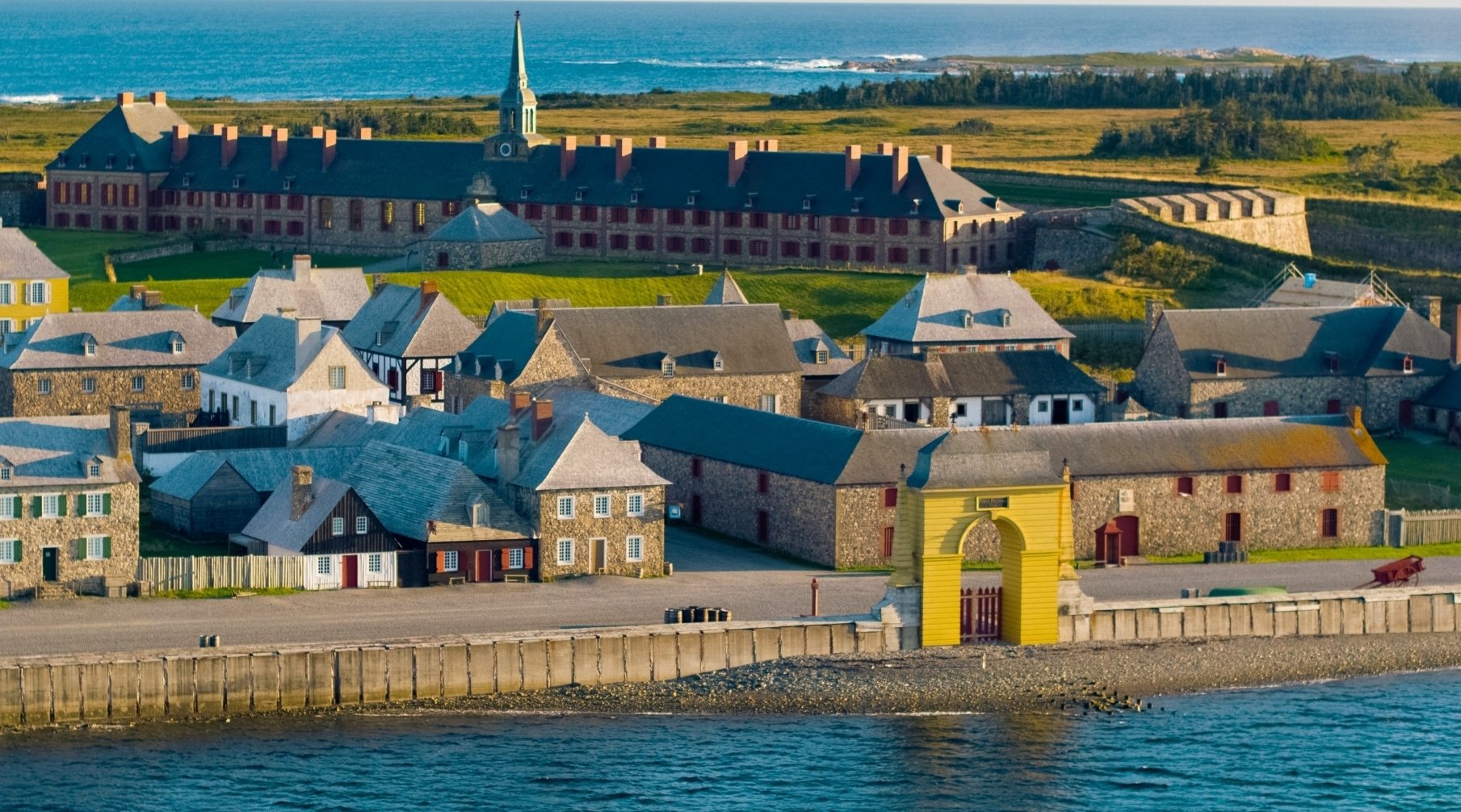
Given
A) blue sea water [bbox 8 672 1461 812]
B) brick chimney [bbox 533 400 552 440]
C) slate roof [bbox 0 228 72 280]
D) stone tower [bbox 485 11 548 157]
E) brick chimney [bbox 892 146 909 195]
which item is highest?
stone tower [bbox 485 11 548 157]

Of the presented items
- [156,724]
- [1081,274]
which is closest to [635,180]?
[1081,274]

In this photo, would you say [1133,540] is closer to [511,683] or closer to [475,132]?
[511,683]

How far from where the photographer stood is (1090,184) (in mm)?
138750

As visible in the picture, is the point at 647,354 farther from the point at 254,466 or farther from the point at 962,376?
the point at 254,466

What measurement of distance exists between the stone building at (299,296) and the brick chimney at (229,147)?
29879 mm

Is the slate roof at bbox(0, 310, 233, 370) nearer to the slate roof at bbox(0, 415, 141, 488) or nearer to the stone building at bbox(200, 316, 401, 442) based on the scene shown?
the stone building at bbox(200, 316, 401, 442)

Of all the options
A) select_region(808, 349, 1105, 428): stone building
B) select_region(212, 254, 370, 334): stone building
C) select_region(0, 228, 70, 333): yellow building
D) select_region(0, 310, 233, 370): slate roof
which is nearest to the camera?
select_region(808, 349, 1105, 428): stone building

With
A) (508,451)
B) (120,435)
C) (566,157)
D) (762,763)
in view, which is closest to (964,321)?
(508,451)

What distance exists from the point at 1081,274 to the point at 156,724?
66.7 meters

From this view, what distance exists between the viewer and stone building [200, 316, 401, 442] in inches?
3538

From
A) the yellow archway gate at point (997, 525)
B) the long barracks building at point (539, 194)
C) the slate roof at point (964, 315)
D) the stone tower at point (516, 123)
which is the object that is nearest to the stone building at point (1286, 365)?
the slate roof at point (964, 315)

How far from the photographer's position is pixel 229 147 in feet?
457

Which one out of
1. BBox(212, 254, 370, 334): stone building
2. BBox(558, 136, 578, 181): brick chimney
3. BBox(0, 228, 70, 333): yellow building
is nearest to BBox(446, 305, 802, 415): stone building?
BBox(212, 254, 370, 334): stone building

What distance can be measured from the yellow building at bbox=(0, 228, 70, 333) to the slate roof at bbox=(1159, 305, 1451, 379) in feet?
144
